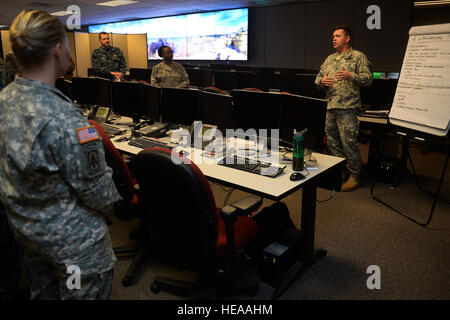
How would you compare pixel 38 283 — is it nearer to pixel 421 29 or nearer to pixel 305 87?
pixel 421 29

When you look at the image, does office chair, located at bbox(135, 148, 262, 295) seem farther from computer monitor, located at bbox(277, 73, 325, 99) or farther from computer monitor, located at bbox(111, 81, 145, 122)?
computer monitor, located at bbox(277, 73, 325, 99)

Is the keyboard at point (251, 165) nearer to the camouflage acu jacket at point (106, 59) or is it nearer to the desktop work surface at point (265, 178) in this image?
the desktop work surface at point (265, 178)

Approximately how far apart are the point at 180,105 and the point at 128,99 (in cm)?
75

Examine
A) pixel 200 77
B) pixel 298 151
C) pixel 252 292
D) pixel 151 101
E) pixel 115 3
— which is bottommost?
pixel 252 292

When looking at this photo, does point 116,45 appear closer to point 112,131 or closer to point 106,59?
point 106,59

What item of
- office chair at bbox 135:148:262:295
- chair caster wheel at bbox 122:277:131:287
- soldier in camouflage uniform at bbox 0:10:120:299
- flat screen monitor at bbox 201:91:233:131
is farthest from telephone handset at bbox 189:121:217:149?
soldier in camouflage uniform at bbox 0:10:120:299

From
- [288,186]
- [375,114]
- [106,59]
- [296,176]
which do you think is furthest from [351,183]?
[106,59]

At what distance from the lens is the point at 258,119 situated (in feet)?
8.30

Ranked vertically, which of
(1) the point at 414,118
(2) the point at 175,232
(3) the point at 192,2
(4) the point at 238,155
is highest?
(3) the point at 192,2

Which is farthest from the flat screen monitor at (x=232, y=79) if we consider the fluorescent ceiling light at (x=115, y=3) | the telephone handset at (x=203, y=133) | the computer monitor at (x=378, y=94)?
the fluorescent ceiling light at (x=115, y=3)

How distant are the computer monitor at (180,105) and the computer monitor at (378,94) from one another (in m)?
2.30

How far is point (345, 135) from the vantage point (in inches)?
139

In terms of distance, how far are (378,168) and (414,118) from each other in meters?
1.05
